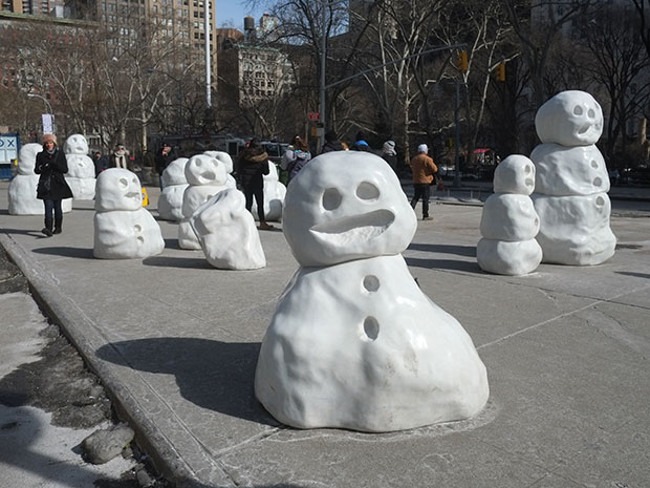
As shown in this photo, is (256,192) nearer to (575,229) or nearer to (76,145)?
(575,229)

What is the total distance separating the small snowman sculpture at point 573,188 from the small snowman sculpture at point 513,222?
0.65 m

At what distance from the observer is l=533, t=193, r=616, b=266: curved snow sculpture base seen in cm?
794

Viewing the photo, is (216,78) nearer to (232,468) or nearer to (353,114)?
(353,114)

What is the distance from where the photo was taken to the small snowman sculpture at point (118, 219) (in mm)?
8672

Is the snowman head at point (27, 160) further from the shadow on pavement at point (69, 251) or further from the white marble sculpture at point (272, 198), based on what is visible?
Result: the white marble sculpture at point (272, 198)

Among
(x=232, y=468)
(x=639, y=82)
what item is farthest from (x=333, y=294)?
(x=639, y=82)

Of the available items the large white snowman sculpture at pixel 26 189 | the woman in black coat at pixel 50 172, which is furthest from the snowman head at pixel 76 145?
the woman in black coat at pixel 50 172

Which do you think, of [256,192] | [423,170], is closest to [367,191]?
[256,192]

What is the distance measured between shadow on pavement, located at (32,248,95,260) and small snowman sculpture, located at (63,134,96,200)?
856 cm

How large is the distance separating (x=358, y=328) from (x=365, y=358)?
0.55ft

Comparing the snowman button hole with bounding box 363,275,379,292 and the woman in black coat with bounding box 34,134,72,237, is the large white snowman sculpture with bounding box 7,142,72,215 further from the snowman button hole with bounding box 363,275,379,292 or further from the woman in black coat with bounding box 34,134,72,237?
the snowman button hole with bounding box 363,275,379,292

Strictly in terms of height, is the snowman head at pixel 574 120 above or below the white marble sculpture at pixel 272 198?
above

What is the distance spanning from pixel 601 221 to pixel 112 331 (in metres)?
6.17

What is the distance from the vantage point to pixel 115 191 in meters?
8.62
